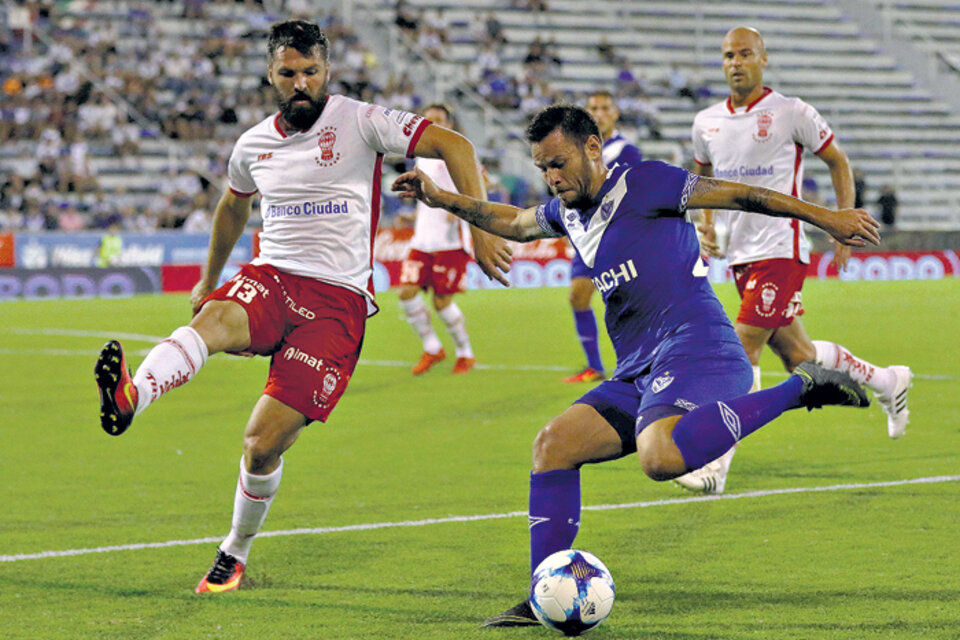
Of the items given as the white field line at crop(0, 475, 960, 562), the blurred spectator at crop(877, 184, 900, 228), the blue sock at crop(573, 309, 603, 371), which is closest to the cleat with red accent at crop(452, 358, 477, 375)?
the blue sock at crop(573, 309, 603, 371)

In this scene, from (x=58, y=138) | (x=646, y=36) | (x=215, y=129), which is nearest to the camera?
(x=58, y=138)

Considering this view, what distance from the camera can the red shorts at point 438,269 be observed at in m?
13.3

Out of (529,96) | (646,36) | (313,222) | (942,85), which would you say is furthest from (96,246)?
(942,85)

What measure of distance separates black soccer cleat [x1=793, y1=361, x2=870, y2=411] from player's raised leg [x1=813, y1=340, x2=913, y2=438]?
113 inches

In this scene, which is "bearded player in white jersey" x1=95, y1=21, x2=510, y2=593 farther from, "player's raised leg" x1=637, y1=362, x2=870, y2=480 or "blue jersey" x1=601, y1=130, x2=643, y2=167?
"blue jersey" x1=601, y1=130, x2=643, y2=167

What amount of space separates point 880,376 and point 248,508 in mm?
3974

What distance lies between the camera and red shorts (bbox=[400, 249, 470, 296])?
43.7 feet

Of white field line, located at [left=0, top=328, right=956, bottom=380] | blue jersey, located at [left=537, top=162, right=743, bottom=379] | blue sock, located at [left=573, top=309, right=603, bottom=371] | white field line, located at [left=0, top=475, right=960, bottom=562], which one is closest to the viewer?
blue jersey, located at [left=537, top=162, right=743, bottom=379]

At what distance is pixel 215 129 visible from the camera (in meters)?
29.6

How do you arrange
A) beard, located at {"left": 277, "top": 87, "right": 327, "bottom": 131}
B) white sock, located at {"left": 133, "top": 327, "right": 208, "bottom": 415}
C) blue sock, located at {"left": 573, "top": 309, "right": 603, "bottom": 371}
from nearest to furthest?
white sock, located at {"left": 133, "top": 327, "right": 208, "bottom": 415}
beard, located at {"left": 277, "top": 87, "right": 327, "bottom": 131}
blue sock, located at {"left": 573, "top": 309, "right": 603, "bottom": 371}

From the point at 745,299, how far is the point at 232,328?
382cm

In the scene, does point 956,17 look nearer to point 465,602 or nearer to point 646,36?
point 646,36

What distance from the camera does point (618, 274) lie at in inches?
197

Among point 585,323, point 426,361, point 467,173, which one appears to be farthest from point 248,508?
point 426,361
